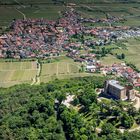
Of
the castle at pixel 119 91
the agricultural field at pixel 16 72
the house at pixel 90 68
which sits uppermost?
the castle at pixel 119 91

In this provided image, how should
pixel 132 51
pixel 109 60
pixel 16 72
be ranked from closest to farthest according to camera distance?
pixel 16 72, pixel 109 60, pixel 132 51

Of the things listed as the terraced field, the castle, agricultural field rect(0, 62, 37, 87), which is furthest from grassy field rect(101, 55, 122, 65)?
the castle

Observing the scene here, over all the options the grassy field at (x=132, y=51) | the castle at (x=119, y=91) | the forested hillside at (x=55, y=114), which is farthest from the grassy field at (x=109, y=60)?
the castle at (x=119, y=91)

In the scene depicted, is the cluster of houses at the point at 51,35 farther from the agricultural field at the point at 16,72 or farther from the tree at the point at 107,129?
the tree at the point at 107,129

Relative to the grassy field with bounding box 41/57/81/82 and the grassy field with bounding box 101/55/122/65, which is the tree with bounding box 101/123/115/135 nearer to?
the grassy field with bounding box 41/57/81/82

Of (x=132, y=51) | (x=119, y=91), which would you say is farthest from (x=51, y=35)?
(x=119, y=91)

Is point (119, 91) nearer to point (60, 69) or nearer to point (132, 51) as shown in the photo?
point (60, 69)
